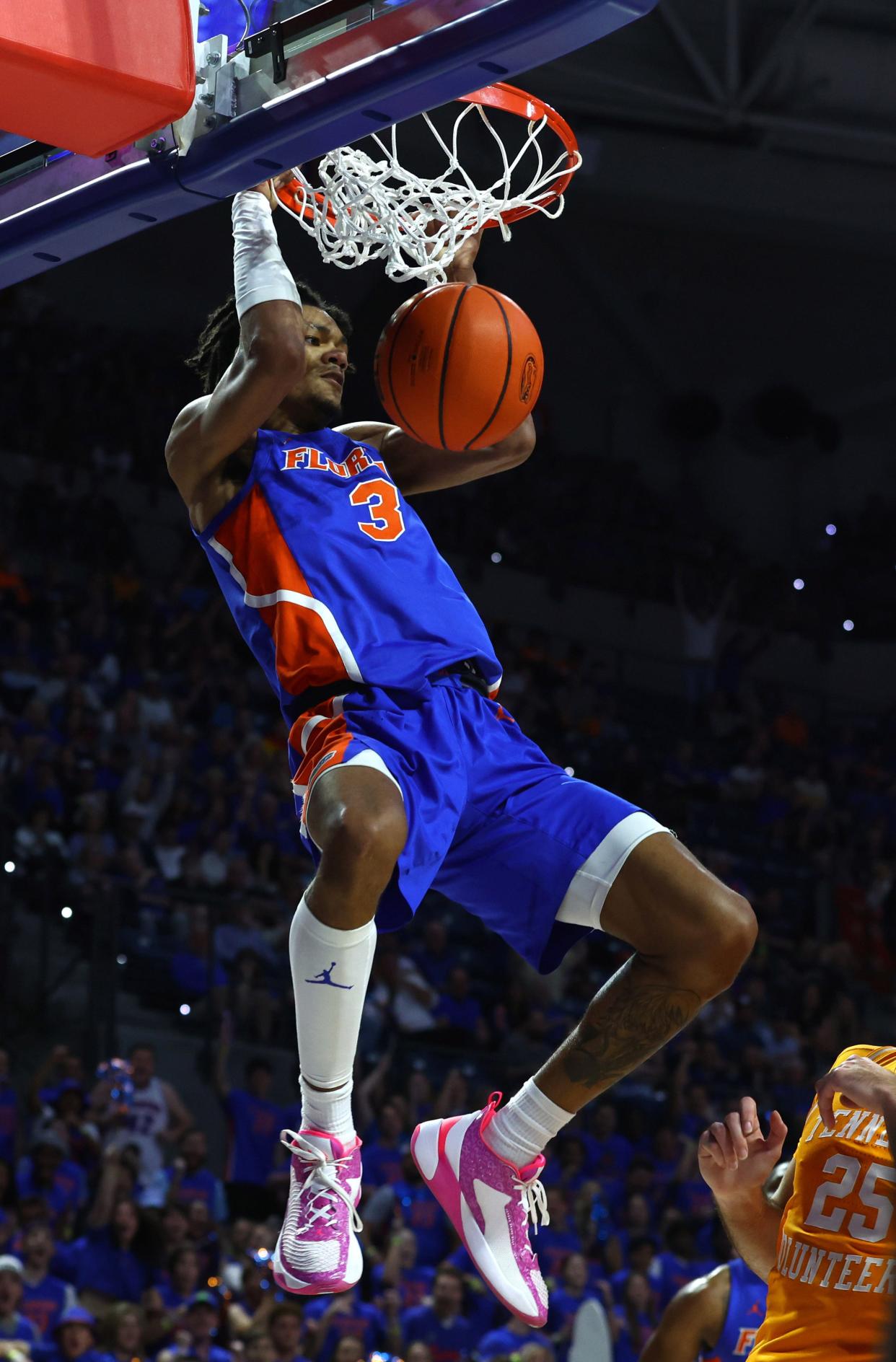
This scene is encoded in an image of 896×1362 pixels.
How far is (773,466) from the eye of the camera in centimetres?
1817

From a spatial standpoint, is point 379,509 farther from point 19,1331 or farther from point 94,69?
point 19,1331

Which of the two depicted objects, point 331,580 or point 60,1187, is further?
point 60,1187

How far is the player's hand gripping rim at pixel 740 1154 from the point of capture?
3842mm

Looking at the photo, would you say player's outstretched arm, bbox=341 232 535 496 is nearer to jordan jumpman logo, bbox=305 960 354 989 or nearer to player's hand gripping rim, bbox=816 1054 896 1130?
jordan jumpman logo, bbox=305 960 354 989

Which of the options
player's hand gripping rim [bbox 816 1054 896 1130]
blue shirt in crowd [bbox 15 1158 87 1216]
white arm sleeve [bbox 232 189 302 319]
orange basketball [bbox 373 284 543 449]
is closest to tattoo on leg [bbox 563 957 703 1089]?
player's hand gripping rim [bbox 816 1054 896 1130]

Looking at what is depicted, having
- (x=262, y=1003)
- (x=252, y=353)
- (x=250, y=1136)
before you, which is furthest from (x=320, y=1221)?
(x=262, y=1003)

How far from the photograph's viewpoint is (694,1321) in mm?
5457

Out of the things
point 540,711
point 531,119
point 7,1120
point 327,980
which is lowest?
point 540,711

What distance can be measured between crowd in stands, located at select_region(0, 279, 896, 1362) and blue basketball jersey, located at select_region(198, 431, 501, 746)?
3956mm

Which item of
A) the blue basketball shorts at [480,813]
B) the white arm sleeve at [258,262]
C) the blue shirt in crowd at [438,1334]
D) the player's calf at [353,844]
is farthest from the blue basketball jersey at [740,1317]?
the white arm sleeve at [258,262]

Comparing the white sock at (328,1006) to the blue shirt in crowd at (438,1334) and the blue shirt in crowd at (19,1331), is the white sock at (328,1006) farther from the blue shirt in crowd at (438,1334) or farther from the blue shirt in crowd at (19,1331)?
the blue shirt in crowd at (438,1334)

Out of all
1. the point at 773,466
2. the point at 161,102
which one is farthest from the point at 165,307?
the point at 161,102

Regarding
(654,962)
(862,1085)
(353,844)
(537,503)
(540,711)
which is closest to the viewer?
(862,1085)

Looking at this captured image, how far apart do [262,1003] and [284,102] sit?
22.9 ft
